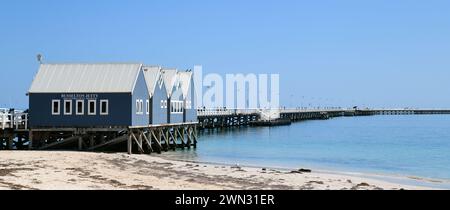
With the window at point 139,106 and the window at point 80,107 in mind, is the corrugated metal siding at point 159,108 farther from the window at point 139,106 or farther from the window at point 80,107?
the window at point 80,107

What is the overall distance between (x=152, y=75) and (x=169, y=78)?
415cm

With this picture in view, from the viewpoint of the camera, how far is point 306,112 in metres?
162

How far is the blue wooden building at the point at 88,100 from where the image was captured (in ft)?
106

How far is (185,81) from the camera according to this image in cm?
4441

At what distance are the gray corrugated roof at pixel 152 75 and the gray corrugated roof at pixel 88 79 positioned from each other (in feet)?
11.2

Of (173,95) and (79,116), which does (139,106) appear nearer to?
(79,116)

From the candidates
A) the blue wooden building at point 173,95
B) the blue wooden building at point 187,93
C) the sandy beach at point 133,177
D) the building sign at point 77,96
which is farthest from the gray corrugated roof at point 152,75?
the sandy beach at point 133,177

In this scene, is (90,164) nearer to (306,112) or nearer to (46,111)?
(46,111)

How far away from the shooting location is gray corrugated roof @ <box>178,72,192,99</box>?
44.0m

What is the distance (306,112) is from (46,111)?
133m

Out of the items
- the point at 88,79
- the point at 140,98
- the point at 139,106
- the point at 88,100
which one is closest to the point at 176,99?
the point at 140,98

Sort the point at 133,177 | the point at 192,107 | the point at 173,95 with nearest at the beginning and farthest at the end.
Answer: the point at 133,177 → the point at 173,95 → the point at 192,107

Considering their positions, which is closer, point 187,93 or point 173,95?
point 173,95
